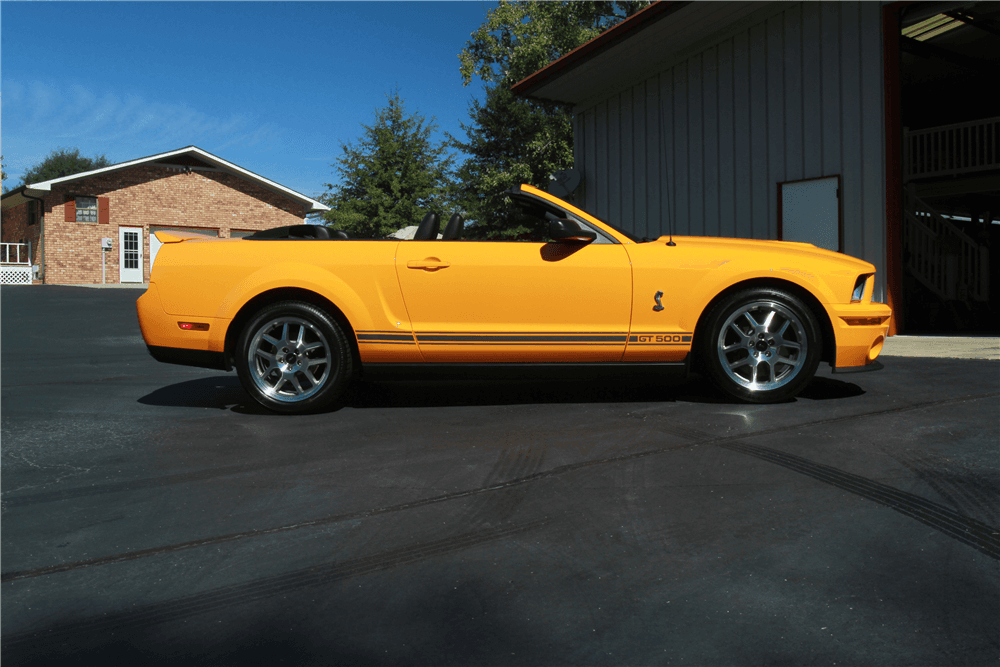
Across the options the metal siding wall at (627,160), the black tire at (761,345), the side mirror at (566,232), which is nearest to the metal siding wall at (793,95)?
the metal siding wall at (627,160)

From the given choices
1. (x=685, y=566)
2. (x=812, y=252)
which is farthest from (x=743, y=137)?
(x=685, y=566)

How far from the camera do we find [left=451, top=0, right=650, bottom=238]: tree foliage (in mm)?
34125

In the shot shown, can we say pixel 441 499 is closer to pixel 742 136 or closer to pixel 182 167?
pixel 742 136

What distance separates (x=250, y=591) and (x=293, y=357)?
2850 millimetres

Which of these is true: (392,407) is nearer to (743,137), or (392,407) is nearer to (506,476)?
(506,476)

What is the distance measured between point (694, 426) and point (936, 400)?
6.37ft

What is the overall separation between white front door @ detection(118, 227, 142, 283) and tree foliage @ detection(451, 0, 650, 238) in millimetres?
14367

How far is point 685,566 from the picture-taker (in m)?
2.35

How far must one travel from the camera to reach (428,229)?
504 cm

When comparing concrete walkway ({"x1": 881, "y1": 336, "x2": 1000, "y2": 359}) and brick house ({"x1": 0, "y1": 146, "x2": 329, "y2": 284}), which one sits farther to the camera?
brick house ({"x1": 0, "y1": 146, "x2": 329, "y2": 284})

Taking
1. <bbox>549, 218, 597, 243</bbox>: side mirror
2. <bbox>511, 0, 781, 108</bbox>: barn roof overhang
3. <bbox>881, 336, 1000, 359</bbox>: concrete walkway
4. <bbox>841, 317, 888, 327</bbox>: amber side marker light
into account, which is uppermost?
<bbox>511, 0, 781, 108</bbox>: barn roof overhang

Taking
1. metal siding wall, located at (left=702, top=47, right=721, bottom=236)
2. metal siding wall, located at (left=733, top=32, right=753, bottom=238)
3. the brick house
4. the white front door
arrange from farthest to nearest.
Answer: the white front door, the brick house, metal siding wall, located at (left=702, top=47, right=721, bottom=236), metal siding wall, located at (left=733, top=32, right=753, bottom=238)

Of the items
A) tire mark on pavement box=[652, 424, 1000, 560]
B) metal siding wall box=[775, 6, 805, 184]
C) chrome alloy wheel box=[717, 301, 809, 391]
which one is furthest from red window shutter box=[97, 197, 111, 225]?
tire mark on pavement box=[652, 424, 1000, 560]

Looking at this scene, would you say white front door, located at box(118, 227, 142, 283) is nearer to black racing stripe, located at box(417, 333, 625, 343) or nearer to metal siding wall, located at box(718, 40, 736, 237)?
metal siding wall, located at box(718, 40, 736, 237)
